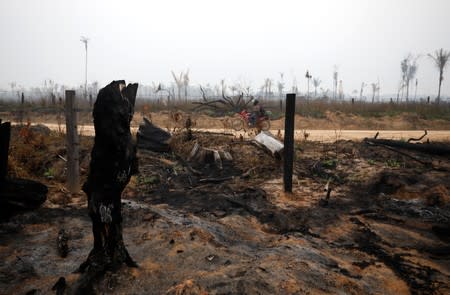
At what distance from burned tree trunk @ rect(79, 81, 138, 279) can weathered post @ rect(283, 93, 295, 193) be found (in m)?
3.98

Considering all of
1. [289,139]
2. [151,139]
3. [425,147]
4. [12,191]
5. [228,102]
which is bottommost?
[12,191]

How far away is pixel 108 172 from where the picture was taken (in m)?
3.38

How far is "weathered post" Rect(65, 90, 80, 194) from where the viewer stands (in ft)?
20.6

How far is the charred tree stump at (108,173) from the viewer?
10.9 ft

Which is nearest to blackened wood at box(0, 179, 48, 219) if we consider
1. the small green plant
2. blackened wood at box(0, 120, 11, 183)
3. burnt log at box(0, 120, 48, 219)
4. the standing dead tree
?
burnt log at box(0, 120, 48, 219)

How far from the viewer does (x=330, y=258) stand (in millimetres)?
4078

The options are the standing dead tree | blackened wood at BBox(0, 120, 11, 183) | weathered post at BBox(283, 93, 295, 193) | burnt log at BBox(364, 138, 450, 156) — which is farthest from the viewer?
the standing dead tree

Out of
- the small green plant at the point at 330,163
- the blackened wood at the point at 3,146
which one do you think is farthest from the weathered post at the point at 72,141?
the small green plant at the point at 330,163

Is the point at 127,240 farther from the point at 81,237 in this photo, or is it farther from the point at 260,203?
the point at 260,203

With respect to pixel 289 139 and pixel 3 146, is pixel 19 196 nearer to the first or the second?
pixel 3 146

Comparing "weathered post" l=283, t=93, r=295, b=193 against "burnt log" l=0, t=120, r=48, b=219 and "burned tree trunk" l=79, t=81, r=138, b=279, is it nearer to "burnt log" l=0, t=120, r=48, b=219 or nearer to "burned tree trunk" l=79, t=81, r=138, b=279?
"burned tree trunk" l=79, t=81, r=138, b=279

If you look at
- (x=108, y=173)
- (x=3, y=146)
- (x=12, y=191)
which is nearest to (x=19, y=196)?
(x=12, y=191)

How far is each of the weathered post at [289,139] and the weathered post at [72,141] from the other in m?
4.35

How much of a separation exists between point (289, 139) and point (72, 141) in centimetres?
449
